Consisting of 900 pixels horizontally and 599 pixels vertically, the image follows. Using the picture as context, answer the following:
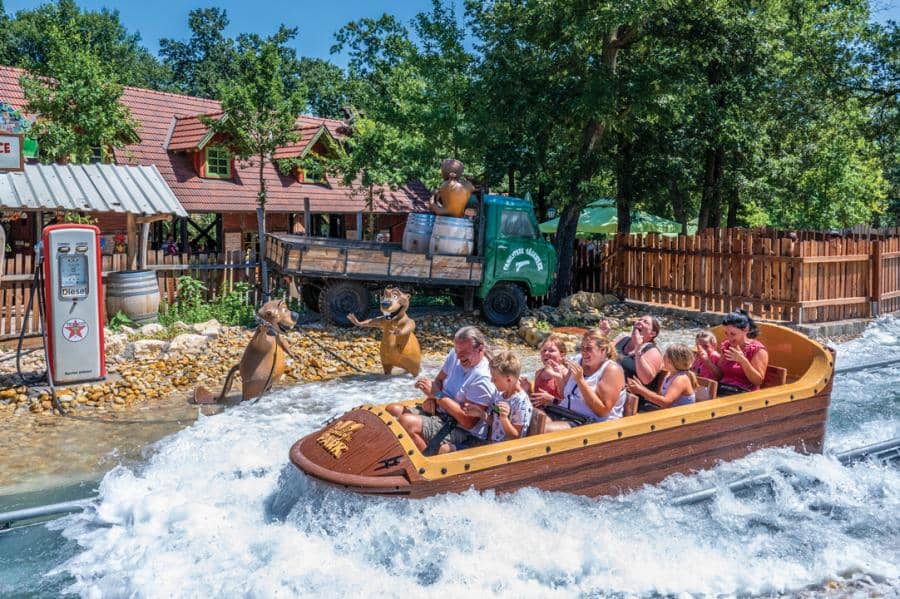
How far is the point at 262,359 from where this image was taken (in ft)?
28.9

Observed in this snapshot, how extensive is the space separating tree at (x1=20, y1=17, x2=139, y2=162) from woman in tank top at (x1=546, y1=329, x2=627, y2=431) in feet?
44.6

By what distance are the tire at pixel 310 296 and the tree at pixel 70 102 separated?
6176 millimetres

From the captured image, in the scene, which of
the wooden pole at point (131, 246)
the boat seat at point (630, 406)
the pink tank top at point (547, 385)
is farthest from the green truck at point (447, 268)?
the boat seat at point (630, 406)

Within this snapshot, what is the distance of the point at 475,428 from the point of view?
5.63 meters

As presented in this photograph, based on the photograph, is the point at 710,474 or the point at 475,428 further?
the point at 710,474

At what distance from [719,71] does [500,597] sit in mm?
15136

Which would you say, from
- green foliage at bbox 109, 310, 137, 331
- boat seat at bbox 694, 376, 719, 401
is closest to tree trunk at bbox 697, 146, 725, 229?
boat seat at bbox 694, 376, 719, 401

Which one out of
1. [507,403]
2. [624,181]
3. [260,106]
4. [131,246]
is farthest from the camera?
[624,181]

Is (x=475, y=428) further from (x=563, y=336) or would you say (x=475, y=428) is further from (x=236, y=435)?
(x=563, y=336)

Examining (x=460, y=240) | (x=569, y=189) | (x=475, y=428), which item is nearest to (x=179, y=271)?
(x=460, y=240)

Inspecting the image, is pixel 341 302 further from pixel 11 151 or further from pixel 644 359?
pixel 644 359

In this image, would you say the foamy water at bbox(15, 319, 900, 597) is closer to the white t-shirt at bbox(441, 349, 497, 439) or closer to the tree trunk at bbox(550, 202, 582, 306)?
the white t-shirt at bbox(441, 349, 497, 439)

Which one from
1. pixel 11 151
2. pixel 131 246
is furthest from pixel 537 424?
pixel 131 246

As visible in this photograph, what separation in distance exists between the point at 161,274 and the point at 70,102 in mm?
5427
